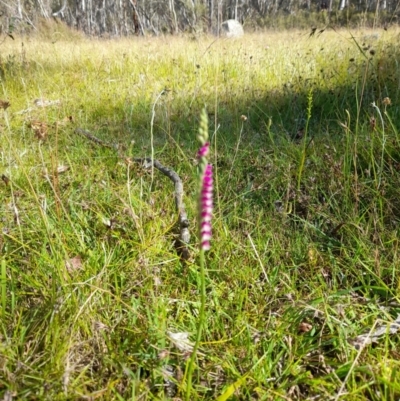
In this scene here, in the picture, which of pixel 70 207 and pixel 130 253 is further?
pixel 70 207

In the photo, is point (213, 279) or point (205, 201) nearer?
point (205, 201)

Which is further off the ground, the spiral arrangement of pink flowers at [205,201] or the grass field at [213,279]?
the spiral arrangement of pink flowers at [205,201]

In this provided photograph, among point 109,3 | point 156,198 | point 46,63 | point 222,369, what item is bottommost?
point 222,369

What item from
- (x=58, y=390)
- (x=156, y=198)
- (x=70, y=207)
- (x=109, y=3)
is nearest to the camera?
(x=58, y=390)

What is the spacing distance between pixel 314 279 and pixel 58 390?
2.59ft

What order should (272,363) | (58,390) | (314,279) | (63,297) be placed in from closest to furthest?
(58,390) < (272,363) < (63,297) < (314,279)

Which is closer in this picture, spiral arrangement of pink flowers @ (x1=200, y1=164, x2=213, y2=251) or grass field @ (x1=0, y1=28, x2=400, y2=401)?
spiral arrangement of pink flowers @ (x1=200, y1=164, x2=213, y2=251)

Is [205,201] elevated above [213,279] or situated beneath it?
elevated above

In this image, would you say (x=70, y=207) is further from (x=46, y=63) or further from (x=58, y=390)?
(x=46, y=63)

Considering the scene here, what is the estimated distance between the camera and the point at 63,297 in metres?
0.99

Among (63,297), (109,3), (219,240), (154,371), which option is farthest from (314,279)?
(109,3)

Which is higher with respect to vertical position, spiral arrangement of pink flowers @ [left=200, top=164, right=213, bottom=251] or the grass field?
spiral arrangement of pink flowers @ [left=200, top=164, right=213, bottom=251]

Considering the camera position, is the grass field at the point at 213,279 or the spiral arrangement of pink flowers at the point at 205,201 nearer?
the spiral arrangement of pink flowers at the point at 205,201

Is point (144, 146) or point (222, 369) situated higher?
point (144, 146)
